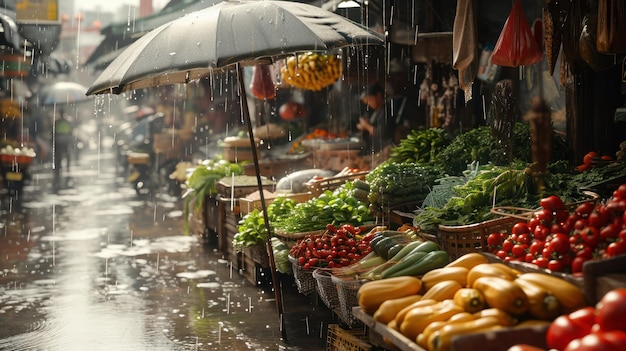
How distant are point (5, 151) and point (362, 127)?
12.3 m

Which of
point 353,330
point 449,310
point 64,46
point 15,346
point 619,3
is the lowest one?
point 15,346

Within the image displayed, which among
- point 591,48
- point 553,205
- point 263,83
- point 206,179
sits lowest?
point 206,179

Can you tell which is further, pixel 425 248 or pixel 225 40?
pixel 225 40

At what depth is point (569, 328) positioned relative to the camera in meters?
3.45

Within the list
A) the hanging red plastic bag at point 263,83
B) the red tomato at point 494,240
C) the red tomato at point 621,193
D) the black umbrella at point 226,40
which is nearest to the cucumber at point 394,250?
the red tomato at point 494,240

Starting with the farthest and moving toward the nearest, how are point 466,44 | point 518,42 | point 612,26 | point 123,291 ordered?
point 123,291 → point 466,44 → point 518,42 → point 612,26

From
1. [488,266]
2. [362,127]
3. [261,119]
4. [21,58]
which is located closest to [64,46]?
[21,58]

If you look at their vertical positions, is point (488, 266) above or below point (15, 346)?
above

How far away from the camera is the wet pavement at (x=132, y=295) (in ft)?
24.7

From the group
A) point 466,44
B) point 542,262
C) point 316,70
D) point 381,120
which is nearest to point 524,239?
point 542,262

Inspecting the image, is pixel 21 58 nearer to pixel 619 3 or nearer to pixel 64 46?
pixel 619 3

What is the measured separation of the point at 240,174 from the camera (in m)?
12.7

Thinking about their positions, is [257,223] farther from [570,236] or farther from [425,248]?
[570,236]

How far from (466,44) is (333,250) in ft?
7.98
